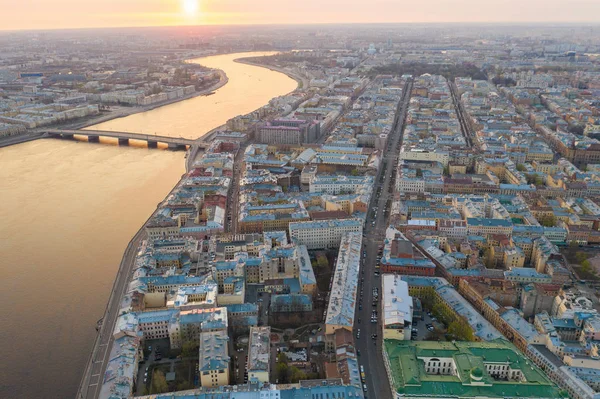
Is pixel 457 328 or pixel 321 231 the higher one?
pixel 321 231

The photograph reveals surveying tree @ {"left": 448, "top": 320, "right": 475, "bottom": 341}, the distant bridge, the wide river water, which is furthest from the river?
tree @ {"left": 448, "top": 320, "right": 475, "bottom": 341}

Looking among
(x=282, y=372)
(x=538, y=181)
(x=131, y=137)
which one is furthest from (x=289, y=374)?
(x=131, y=137)

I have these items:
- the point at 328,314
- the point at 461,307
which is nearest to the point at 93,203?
the point at 328,314

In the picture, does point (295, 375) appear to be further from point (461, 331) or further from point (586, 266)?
point (586, 266)

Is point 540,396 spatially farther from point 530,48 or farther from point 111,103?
point 530,48

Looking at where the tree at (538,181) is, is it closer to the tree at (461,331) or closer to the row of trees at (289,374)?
the tree at (461,331)

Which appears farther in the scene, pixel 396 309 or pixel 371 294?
pixel 371 294

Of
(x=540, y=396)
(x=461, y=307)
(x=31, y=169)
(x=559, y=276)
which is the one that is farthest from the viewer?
(x=31, y=169)

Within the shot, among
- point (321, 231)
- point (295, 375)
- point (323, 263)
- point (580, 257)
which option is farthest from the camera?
point (321, 231)
